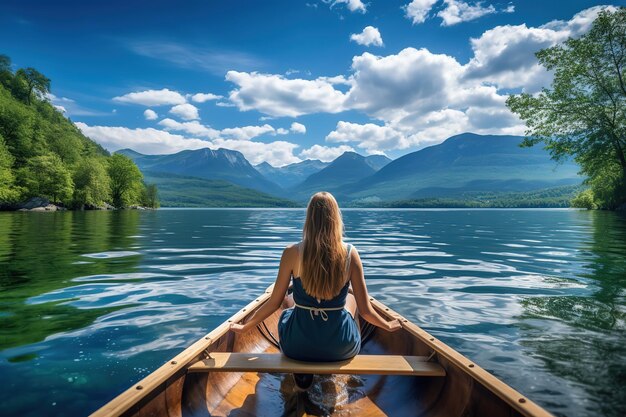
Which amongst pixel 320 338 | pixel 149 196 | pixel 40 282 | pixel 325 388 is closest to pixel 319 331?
pixel 320 338

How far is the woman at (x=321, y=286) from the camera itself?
4.35 meters

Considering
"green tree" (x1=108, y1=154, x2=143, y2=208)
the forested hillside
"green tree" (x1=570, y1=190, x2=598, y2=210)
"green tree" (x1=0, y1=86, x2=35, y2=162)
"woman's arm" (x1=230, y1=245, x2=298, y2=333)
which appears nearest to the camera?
"woman's arm" (x1=230, y1=245, x2=298, y2=333)

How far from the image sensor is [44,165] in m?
71.1

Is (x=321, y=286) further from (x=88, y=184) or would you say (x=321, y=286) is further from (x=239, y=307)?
(x=88, y=184)

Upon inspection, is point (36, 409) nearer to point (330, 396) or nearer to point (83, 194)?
point (330, 396)

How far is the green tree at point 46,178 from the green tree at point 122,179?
20350 millimetres

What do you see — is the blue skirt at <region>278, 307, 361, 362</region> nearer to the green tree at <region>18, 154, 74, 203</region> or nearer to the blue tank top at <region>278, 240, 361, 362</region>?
the blue tank top at <region>278, 240, 361, 362</region>

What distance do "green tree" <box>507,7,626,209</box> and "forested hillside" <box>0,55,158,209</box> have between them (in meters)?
70.4

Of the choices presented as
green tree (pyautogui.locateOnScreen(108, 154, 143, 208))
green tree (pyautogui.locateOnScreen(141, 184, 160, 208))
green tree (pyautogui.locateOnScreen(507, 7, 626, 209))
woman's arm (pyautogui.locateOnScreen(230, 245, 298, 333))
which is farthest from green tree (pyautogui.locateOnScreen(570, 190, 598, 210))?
green tree (pyautogui.locateOnScreen(141, 184, 160, 208))

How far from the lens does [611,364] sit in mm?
6242

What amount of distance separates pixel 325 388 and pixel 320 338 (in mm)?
1070

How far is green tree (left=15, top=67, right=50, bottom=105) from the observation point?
104 m

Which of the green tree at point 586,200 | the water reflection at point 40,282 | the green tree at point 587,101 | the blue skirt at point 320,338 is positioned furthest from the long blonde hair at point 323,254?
the green tree at point 586,200

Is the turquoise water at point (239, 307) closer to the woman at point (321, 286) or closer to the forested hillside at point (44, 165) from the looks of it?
the woman at point (321, 286)
